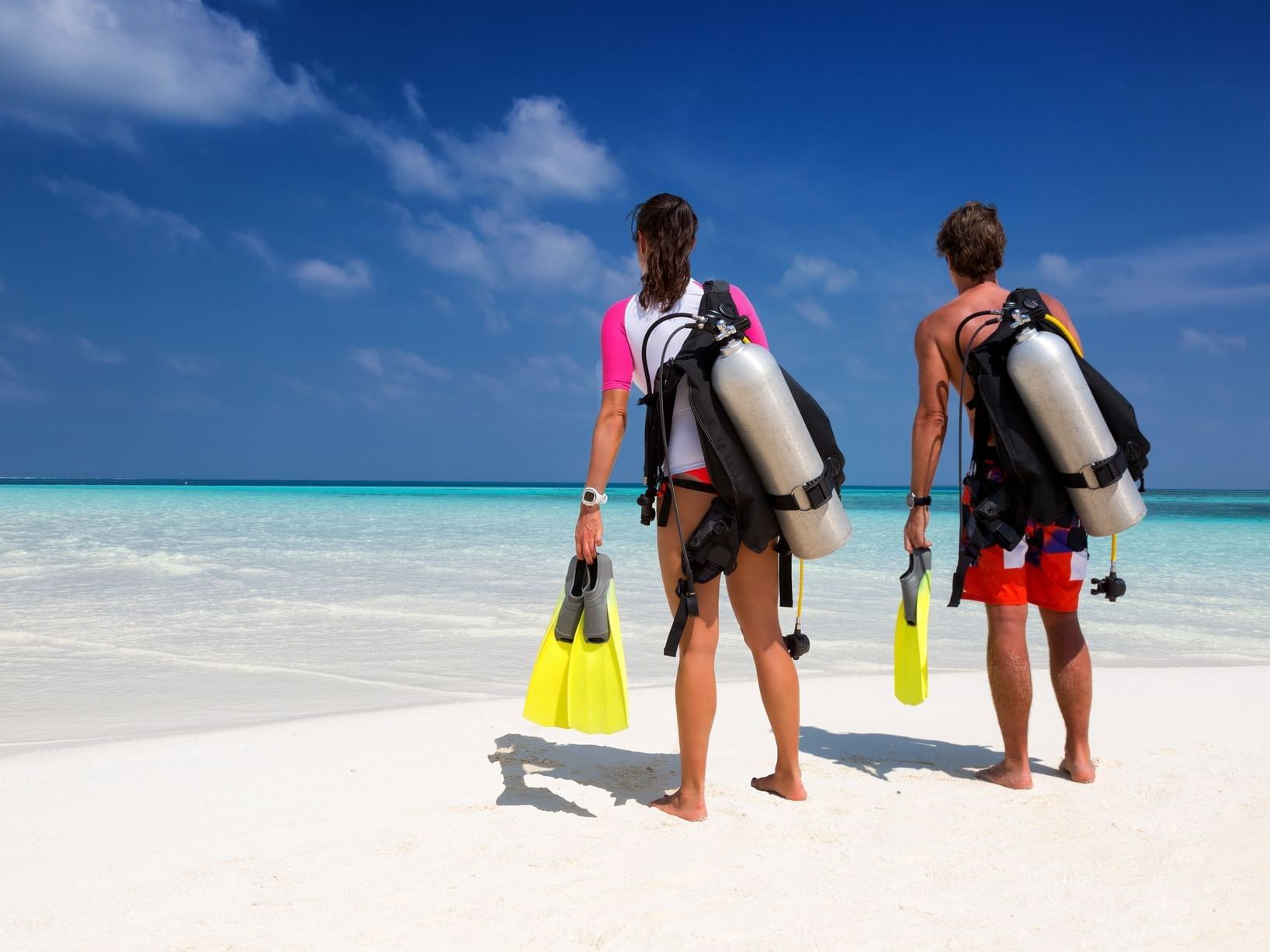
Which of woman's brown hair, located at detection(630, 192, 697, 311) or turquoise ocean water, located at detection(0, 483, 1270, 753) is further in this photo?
turquoise ocean water, located at detection(0, 483, 1270, 753)

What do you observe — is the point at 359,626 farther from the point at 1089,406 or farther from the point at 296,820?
the point at 1089,406

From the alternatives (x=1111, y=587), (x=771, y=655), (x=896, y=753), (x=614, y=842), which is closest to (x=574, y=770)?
(x=614, y=842)

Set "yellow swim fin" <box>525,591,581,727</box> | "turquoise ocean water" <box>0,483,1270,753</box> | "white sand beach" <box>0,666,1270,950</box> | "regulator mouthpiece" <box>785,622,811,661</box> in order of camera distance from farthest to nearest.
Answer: "turquoise ocean water" <box>0,483,1270,753</box>, "regulator mouthpiece" <box>785,622,811,661</box>, "yellow swim fin" <box>525,591,581,727</box>, "white sand beach" <box>0,666,1270,950</box>

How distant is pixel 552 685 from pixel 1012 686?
1602 mm

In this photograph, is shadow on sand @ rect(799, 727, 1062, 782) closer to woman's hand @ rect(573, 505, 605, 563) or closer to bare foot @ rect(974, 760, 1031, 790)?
bare foot @ rect(974, 760, 1031, 790)

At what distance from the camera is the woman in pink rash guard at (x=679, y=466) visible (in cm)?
290

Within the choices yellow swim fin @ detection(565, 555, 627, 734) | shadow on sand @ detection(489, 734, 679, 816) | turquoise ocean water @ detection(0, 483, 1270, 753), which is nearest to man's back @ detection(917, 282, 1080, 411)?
yellow swim fin @ detection(565, 555, 627, 734)

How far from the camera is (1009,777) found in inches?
129

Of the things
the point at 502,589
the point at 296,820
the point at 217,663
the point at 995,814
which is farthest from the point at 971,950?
→ the point at 502,589

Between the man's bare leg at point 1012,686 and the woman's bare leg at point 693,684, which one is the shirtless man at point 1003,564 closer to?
the man's bare leg at point 1012,686

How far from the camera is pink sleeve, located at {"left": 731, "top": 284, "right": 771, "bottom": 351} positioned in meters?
2.97

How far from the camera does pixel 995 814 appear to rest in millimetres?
2945

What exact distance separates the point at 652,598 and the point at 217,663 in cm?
404

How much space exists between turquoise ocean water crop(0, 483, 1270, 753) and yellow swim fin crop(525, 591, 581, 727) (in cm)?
195
